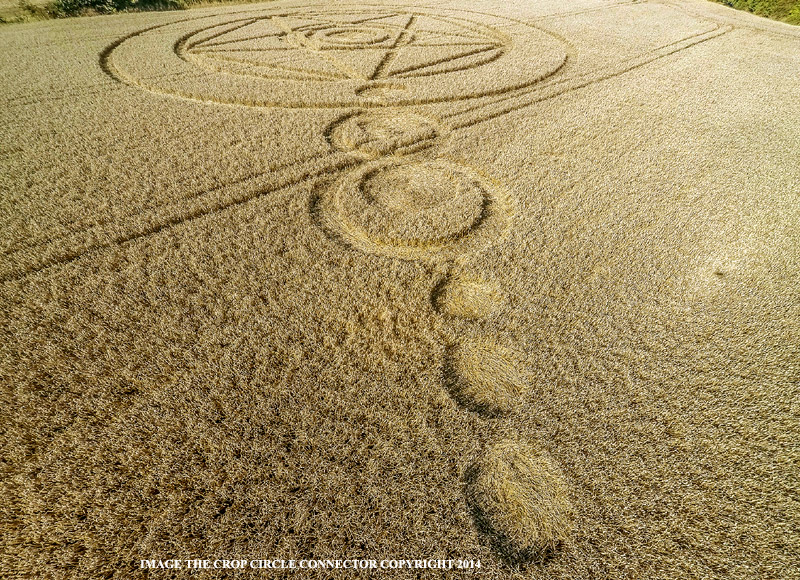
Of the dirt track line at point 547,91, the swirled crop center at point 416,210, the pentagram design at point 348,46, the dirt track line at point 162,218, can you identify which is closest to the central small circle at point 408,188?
the swirled crop center at point 416,210

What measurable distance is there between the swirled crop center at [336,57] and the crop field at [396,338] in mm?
564

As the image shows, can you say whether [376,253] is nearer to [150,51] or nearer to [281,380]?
[281,380]

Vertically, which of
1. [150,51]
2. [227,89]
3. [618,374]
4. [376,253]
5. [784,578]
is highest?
[150,51]

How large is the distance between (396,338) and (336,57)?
916cm

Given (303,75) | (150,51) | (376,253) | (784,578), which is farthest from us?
(150,51)

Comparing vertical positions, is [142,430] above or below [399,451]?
above

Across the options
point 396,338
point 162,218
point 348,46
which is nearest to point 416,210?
point 396,338

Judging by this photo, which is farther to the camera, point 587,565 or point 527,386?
point 527,386

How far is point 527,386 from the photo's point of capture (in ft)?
10.2

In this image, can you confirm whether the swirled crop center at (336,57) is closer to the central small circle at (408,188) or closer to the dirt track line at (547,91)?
the dirt track line at (547,91)

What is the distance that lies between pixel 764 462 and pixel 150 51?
13.7 m

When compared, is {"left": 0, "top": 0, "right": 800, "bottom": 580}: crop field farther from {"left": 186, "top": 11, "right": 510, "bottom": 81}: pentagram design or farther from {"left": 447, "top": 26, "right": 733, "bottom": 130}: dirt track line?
{"left": 186, "top": 11, "right": 510, "bottom": 81}: pentagram design

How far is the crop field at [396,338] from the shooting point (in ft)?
7.75

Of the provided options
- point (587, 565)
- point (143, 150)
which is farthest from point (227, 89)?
point (587, 565)
